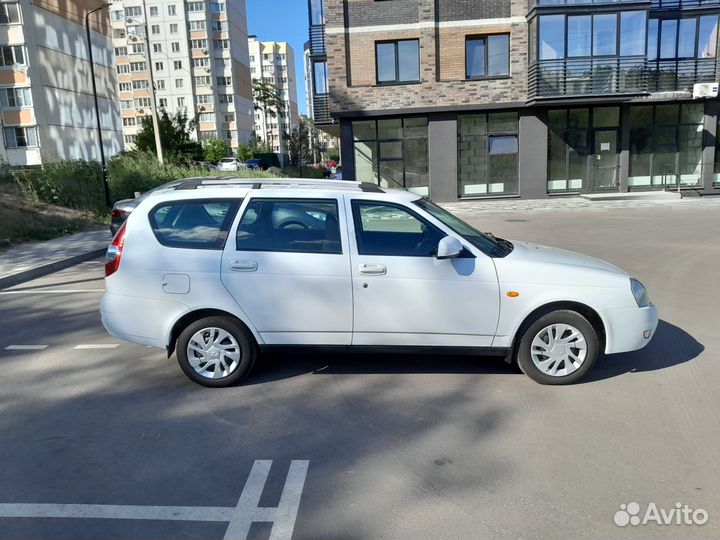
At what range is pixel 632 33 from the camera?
23109 mm

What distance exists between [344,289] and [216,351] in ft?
3.96

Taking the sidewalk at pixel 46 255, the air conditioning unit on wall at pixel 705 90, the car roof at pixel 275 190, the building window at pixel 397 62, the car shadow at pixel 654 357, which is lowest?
the car shadow at pixel 654 357

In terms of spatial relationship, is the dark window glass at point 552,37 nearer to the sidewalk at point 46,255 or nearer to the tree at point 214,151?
the sidewalk at point 46,255

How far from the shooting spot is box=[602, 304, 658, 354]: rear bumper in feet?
15.8

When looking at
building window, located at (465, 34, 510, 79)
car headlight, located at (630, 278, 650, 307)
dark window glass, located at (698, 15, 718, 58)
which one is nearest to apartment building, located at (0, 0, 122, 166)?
building window, located at (465, 34, 510, 79)

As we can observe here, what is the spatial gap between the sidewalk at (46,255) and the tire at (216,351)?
6648 mm

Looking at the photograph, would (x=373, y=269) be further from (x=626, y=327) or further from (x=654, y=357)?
(x=654, y=357)

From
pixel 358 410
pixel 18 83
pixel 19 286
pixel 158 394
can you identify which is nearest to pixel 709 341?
pixel 358 410

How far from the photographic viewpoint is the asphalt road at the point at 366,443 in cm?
318

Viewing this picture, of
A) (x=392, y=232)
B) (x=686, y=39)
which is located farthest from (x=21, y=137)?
(x=392, y=232)

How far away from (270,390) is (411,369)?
1.29 m

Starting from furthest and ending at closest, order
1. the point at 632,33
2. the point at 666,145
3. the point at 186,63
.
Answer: the point at 186,63, the point at 666,145, the point at 632,33

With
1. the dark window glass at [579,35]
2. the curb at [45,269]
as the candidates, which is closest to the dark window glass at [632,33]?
the dark window glass at [579,35]

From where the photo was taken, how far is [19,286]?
33.0 feet
